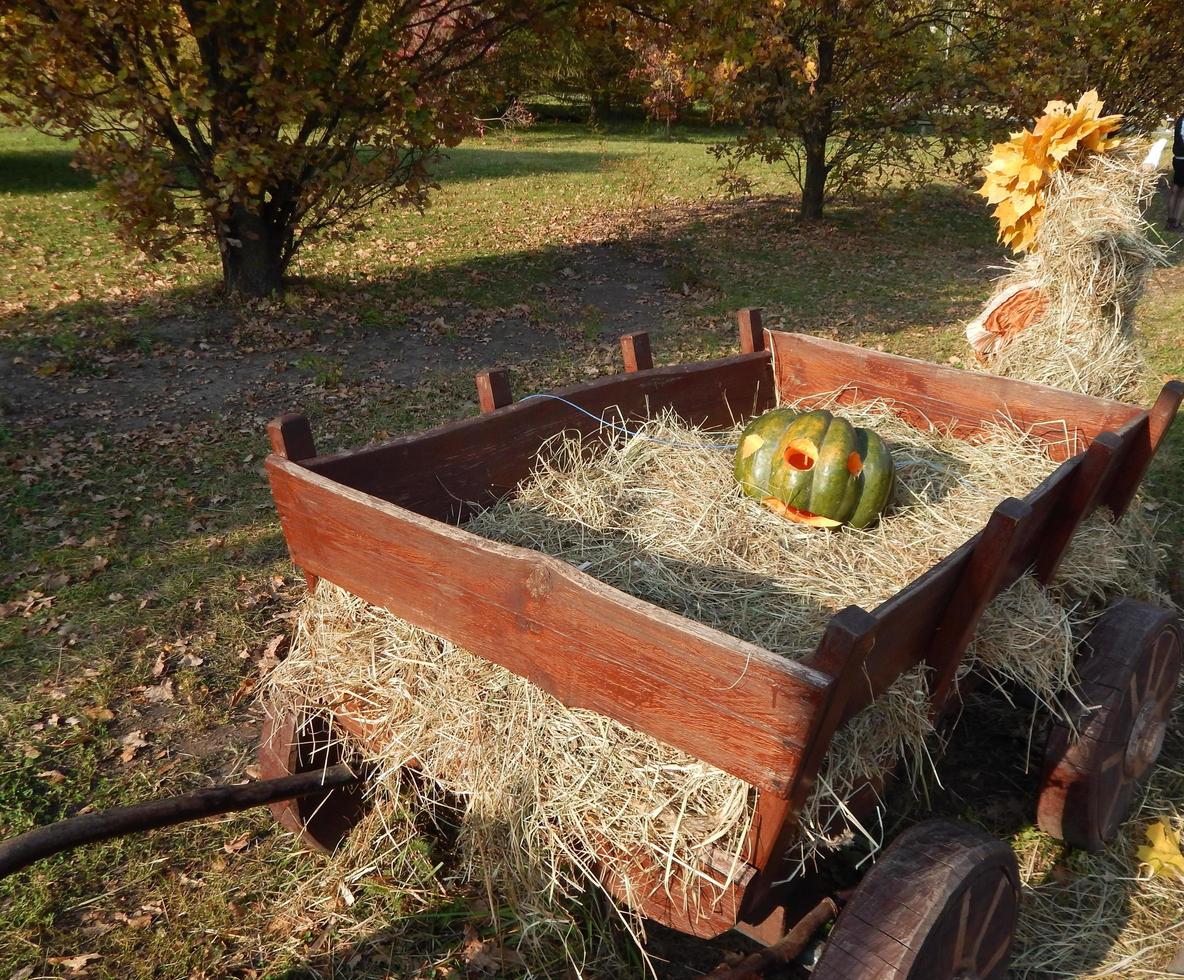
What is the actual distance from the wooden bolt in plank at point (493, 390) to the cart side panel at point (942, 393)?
144 cm

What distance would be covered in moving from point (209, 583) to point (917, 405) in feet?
11.6

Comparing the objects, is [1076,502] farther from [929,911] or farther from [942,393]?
[929,911]

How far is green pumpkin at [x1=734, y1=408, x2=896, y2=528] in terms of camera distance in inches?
120

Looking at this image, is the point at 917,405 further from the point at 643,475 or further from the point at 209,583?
the point at 209,583

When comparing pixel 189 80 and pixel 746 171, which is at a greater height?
pixel 189 80

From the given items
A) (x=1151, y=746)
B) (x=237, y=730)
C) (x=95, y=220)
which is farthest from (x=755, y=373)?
(x=95, y=220)

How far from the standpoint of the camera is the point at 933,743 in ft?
9.11

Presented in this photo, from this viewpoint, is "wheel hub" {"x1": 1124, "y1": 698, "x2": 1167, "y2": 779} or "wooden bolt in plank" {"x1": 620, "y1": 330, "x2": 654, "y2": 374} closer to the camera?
"wheel hub" {"x1": 1124, "y1": 698, "x2": 1167, "y2": 779}

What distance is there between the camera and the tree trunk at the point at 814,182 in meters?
12.3

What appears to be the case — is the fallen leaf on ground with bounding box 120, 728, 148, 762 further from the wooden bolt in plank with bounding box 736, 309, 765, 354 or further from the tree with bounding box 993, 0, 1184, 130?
the tree with bounding box 993, 0, 1184, 130

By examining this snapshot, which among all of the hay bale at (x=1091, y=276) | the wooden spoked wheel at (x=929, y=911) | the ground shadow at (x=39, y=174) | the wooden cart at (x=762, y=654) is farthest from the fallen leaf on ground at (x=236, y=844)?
the ground shadow at (x=39, y=174)

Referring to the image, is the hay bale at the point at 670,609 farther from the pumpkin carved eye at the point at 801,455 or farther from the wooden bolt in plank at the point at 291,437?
the wooden bolt in plank at the point at 291,437

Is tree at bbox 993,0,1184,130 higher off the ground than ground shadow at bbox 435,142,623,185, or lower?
higher

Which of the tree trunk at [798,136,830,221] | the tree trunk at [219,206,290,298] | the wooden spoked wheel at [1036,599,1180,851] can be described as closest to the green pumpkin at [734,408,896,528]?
the wooden spoked wheel at [1036,599,1180,851]
